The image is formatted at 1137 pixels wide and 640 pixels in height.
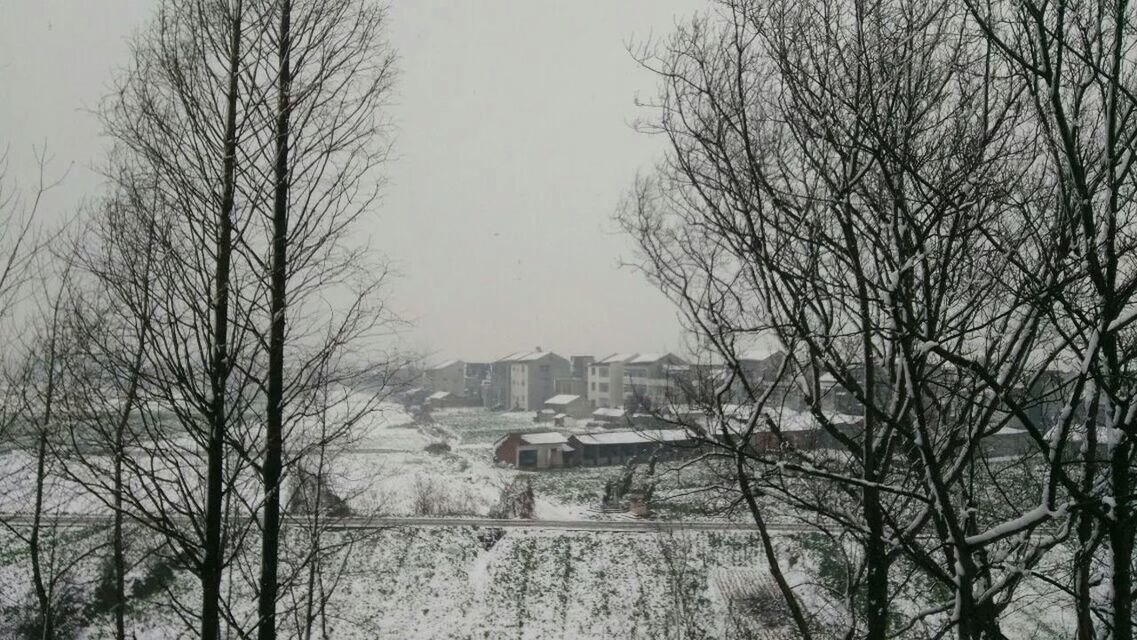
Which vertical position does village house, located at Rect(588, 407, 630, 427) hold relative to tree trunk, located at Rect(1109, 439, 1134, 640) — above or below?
below

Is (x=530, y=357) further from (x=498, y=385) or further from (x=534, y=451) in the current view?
(x=534, y=451)

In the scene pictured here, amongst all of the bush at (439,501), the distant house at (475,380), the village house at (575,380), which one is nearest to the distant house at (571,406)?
the village house at (575,380)

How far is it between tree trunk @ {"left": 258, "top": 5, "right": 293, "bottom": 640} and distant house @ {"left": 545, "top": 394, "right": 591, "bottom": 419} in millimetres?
45054

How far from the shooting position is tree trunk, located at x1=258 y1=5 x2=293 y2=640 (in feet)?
13.0

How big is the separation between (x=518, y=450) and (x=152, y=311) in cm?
2832

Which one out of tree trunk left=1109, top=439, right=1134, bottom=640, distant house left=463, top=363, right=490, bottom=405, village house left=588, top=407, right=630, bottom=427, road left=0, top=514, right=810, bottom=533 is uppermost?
tree trunk left=1109, top=439, right=1134, bottom=640

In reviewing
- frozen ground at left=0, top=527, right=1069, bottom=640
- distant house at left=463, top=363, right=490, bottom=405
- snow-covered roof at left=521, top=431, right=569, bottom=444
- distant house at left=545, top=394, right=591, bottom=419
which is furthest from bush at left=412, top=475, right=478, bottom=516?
distant house at left=463, top=363, right=490, bottom=405

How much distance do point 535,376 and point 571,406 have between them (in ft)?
32.5

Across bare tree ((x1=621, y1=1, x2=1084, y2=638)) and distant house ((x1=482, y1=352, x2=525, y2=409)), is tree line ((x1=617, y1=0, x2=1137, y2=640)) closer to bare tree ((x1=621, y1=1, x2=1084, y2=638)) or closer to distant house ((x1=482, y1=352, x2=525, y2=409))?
bare tree ((x1=621, y1=1, x2=1084, y2=638))

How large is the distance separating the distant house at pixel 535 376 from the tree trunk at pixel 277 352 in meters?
54.1

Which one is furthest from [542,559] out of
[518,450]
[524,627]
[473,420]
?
[473,420]

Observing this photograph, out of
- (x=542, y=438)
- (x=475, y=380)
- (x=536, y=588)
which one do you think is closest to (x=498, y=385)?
(x=475, y=380)

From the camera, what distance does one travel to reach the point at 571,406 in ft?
162

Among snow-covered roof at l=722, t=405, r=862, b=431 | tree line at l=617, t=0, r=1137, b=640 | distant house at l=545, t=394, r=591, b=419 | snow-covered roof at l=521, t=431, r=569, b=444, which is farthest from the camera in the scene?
distant house at l=545, t=394, r=591, b=419
